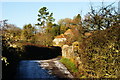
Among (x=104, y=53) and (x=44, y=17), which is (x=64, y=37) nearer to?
(x=44, y=17)

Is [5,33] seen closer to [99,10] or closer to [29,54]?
[99,10]

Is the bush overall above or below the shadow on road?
above

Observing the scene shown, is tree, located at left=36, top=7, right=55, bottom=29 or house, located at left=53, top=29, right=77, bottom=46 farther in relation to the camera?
tree, located at left=36, top=7, right=55, bottom=29

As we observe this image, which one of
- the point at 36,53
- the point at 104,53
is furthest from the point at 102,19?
the point at 36,53

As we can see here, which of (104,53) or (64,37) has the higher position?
(64,37)

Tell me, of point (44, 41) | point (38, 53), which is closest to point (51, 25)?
point (44, 41)

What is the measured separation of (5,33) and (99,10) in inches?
163

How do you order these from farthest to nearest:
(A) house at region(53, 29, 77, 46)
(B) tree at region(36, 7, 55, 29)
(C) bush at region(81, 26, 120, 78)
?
(B) tree at region(36, 7, 55, 29), (A) house at region(53, 29, 77, 46), (C) bush at region(81, 26, 120, 78)

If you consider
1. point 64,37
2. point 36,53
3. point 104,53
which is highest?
point 64,37

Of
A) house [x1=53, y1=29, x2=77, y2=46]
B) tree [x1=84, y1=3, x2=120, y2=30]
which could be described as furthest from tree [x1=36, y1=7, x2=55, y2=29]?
tree [x1=84, y1=3, x2=120, y2=30]

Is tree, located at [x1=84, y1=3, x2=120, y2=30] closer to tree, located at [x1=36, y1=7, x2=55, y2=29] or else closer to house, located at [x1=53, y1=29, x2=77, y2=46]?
house, located at [x1=53, y1=29, x2=77, y2=46]

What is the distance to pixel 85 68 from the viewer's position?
23.7 feet

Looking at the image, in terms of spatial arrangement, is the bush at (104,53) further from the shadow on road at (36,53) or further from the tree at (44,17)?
the tree at (44,17)

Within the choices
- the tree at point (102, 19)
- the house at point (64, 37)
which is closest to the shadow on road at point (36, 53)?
the house at point (64, 37)
